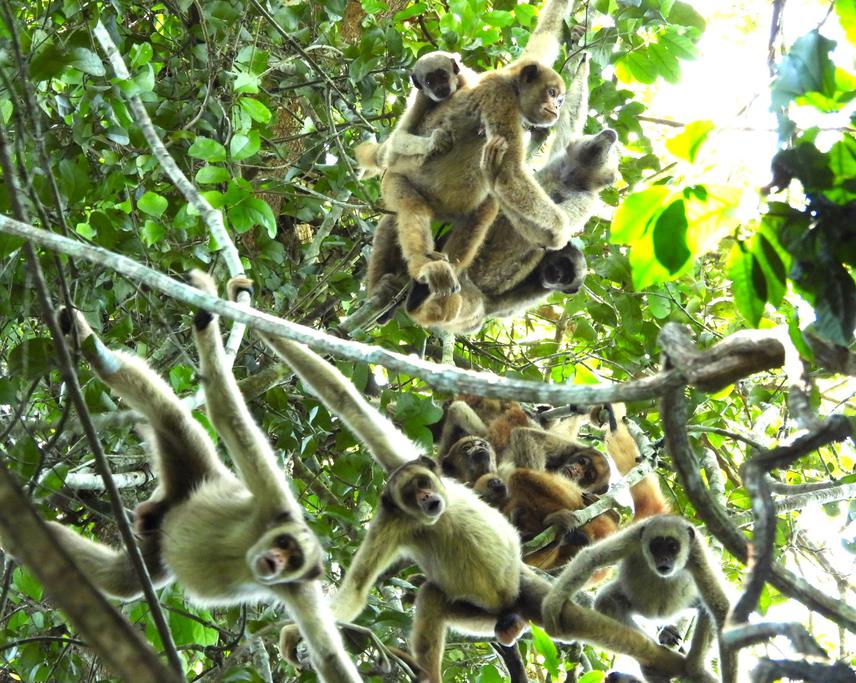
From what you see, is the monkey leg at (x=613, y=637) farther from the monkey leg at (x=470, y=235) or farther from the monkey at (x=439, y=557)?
the monkey leg at (x=470, y=235)

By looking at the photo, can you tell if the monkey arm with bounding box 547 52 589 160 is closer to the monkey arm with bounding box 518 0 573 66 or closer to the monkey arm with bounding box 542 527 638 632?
the monkey arm with bounding box 518 0 573 66

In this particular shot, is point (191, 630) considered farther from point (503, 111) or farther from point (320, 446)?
point (503, 111)

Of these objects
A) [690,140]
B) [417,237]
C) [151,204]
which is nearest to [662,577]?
[417,237]

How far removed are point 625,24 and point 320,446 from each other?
388cm

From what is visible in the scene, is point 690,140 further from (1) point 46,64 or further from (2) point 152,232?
(2) point 152,232

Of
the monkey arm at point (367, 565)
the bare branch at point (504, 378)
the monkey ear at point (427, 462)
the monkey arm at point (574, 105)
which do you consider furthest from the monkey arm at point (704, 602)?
the monkey arm at point (574, 105)

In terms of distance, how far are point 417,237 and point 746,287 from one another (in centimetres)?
422

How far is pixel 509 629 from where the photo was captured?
5.65 metres

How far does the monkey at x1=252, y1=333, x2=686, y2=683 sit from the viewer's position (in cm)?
542

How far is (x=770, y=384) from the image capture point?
30.0ft

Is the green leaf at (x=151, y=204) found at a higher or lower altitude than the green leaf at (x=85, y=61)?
lower

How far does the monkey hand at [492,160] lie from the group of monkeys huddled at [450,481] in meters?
0.01

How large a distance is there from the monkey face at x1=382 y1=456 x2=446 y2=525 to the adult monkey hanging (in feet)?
6.06

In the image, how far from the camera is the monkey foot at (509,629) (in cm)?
564
